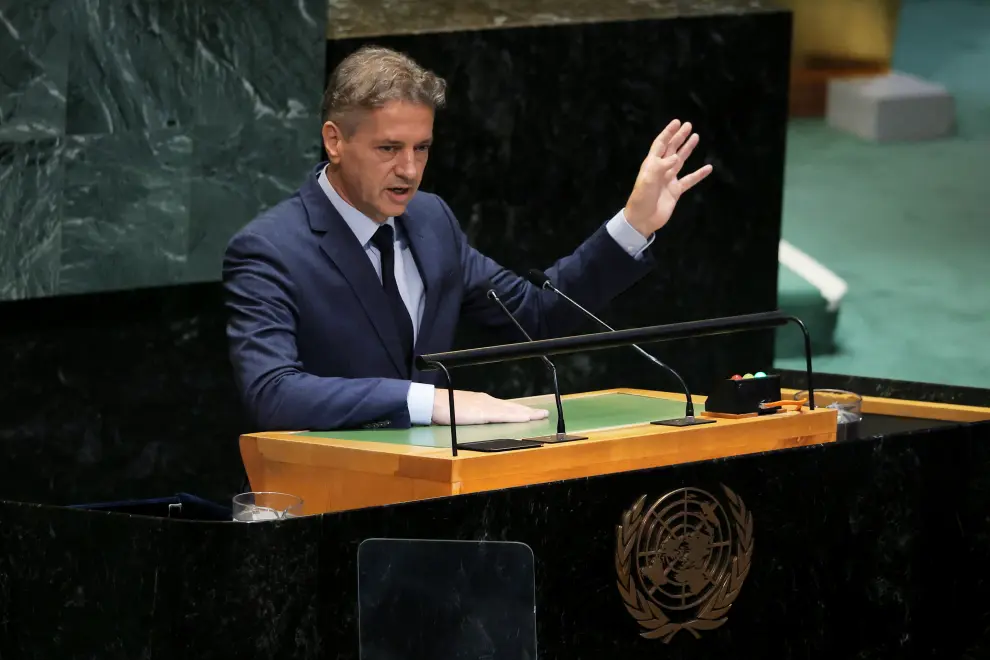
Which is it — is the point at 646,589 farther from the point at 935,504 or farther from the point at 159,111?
the point at 159,111

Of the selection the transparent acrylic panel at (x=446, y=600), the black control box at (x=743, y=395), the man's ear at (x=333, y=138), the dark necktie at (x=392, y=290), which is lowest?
the transparent acrylic panel at (x=446, y=600)

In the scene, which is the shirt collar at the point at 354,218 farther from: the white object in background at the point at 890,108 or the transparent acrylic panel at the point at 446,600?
the white object in background at the point at 890,108

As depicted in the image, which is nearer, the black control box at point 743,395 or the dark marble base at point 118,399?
the black control box at point 743,395

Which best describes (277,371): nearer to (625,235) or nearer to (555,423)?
(555,423)

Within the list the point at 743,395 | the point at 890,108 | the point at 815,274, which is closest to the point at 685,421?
the point at 743,395

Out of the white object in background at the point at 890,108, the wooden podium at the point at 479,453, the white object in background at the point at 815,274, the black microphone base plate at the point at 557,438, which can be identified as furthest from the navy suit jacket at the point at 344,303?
the white object in background at the point at 890,108

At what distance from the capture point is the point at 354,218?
375 cm

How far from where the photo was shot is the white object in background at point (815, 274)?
21.2 feet

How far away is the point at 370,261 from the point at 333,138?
0.84 ft

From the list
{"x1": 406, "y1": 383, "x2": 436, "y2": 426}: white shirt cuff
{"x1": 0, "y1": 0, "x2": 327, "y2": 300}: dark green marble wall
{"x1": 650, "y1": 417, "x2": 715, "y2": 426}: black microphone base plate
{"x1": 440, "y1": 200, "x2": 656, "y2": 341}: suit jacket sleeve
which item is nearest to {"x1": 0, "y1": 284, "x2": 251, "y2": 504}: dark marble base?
{"x1": 0, "y1": 0, "x2": 327, "y2": 300}: dark green marble wall

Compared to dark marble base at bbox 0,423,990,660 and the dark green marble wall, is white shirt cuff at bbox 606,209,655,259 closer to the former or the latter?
dark marble base at bbox 0,423,990,660

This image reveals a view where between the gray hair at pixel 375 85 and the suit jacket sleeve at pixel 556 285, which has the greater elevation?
the gray hair at pixel 375 85

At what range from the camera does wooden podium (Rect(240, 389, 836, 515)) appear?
296 centimetres

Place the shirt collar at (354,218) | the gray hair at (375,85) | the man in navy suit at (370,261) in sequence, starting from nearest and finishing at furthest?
the man in navy suit at (370,261)
the gray hair at (375,85)
the shirt collar at (354,218)
